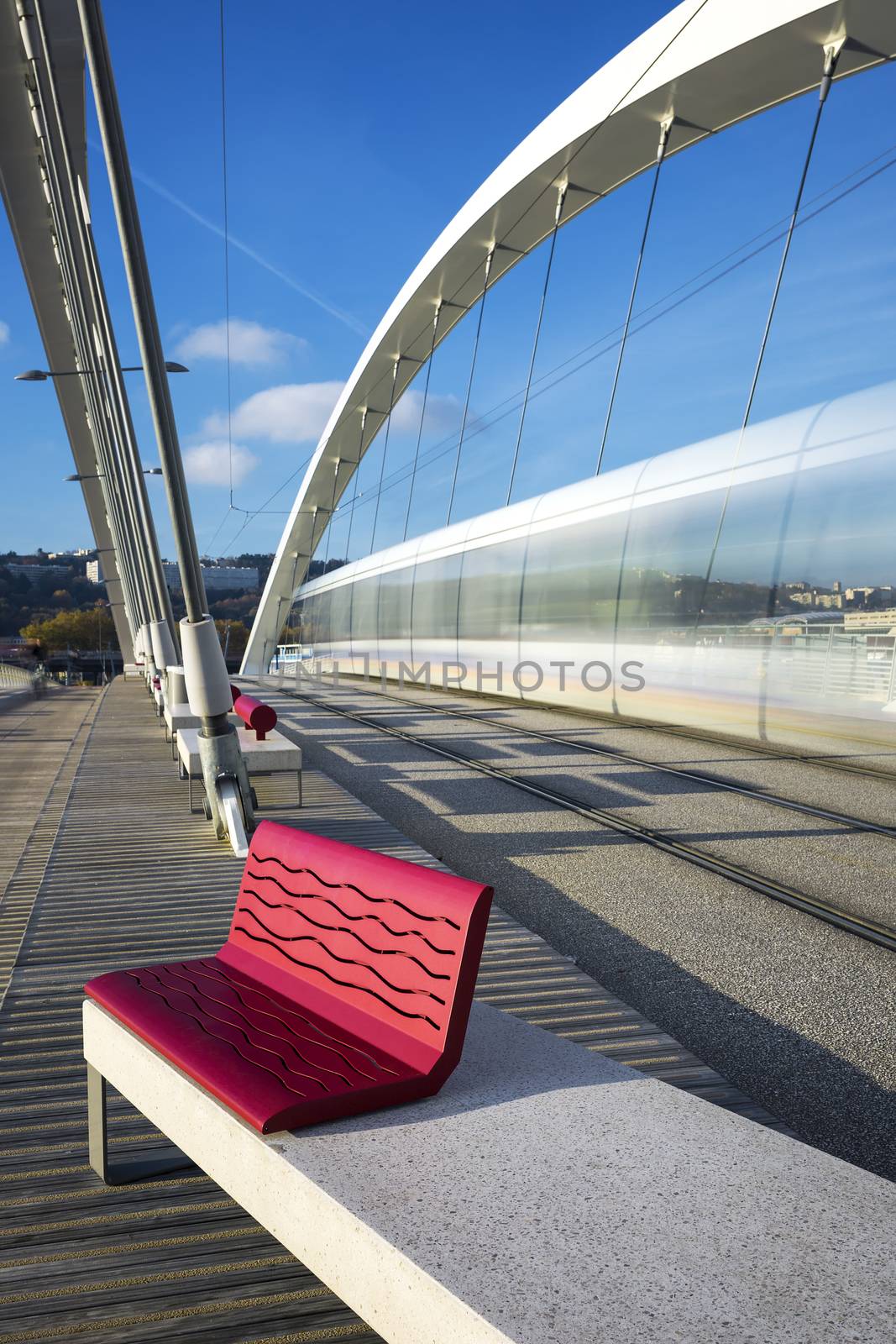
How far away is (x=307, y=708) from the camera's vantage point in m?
21.5

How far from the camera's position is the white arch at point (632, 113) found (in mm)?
13336

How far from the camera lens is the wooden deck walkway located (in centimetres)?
225

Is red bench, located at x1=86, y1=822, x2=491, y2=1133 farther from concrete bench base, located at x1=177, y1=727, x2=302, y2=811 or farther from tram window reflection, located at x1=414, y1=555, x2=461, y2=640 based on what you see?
tram window reflection, located at x1=414, y1=555, x2=461, y2=640

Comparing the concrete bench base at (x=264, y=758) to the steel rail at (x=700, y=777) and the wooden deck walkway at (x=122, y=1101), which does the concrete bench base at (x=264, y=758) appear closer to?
the wooden deck walkway at (x=122, y=1101)

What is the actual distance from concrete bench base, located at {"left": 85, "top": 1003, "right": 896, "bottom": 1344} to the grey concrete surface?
51.6 inches

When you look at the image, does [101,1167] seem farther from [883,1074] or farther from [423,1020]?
[883,1074]

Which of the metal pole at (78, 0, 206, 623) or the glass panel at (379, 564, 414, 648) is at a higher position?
the metal pole at (78, 0, 206, 623)

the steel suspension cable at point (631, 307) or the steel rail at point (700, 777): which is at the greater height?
the steel suspension cable at point (631, 307)

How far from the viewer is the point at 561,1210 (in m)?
1.86

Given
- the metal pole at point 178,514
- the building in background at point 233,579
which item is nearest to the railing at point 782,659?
the metal pole at point 178,514

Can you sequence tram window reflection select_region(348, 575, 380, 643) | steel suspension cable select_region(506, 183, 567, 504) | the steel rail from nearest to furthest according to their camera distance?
the steel rail, steel suspension cable select_region(506, 183, 567, 504), tram window reflection select_region(348, 575, 380, 643)

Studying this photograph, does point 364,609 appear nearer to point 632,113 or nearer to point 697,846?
point 632,113

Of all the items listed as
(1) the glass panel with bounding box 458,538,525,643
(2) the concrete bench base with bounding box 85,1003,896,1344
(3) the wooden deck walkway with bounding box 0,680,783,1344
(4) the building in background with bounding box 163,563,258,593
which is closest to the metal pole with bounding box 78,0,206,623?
(3) the wooden deck walkway with bounding box 0,680,783,1344

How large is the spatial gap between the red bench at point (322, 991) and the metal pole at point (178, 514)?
3751 mm
